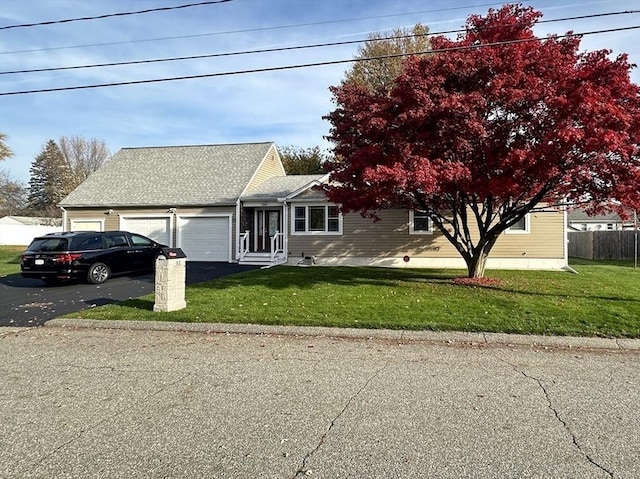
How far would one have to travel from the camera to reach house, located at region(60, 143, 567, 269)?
58.1 feet

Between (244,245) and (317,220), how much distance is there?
11.9ft

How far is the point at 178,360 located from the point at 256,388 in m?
1.73

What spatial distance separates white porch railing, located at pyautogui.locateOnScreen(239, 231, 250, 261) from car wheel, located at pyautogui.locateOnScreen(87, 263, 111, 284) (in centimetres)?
648

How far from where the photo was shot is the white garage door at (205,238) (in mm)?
21188

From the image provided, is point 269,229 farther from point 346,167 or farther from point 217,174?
point 346,167

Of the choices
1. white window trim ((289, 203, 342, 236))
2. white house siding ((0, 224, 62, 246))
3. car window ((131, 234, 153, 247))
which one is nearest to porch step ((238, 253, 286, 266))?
white window trim ((289, 203, 342, 236))

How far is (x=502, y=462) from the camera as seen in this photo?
3416 millimetres

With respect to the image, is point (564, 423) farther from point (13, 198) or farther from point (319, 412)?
A: point (13, 198)

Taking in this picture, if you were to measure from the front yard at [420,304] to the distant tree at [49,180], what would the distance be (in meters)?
61.8

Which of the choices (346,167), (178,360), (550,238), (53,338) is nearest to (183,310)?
(53,338)

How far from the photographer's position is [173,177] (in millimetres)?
23906

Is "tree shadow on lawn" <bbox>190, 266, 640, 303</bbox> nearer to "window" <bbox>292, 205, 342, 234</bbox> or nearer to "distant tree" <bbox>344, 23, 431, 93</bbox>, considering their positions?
"window" <bbox>292, 205, 342, 234</bbox>

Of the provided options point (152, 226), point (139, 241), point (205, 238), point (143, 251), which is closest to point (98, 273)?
point (143, 251)

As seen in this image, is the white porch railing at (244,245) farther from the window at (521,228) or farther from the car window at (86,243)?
the window at (521,228)
